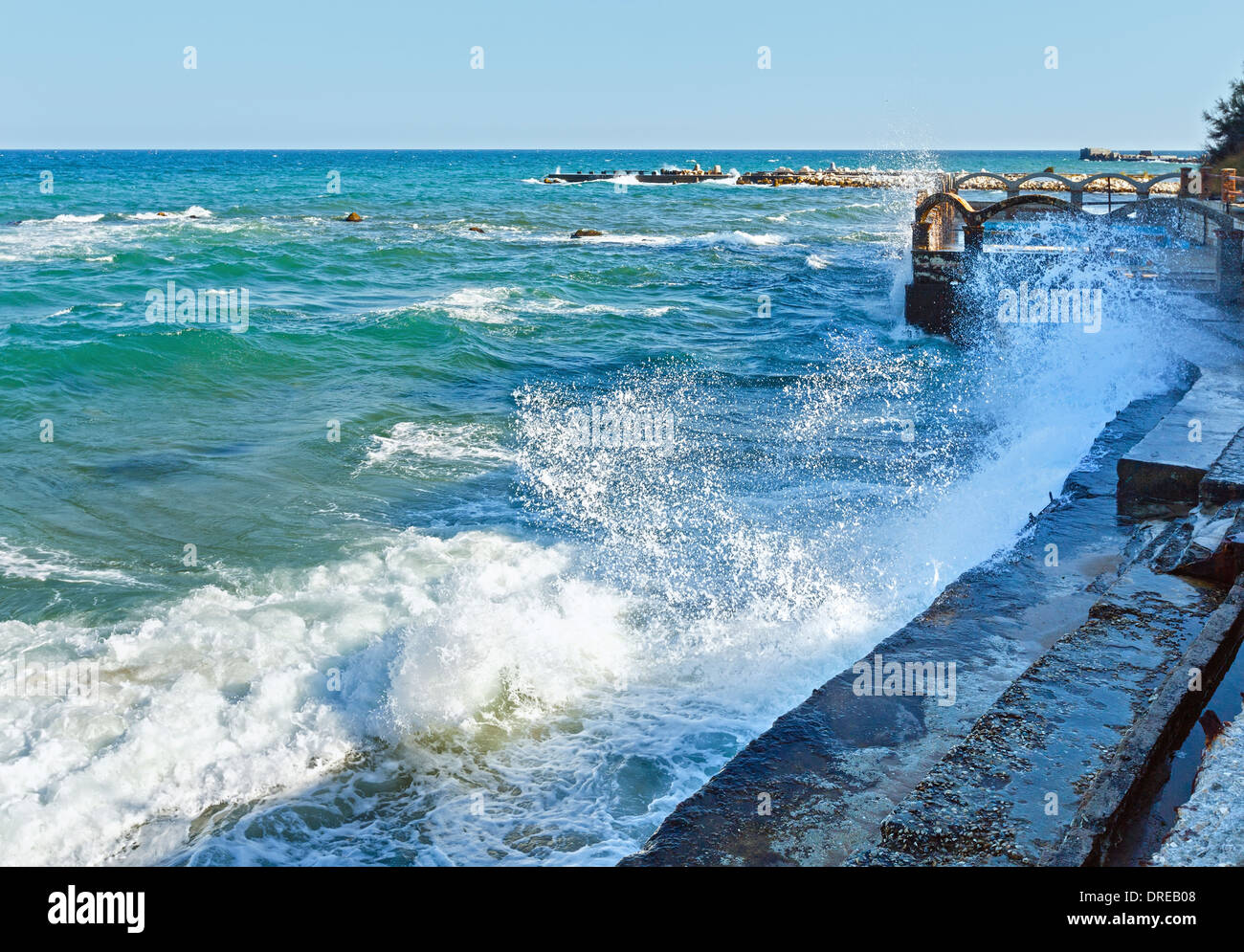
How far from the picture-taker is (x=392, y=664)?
20.5 feet

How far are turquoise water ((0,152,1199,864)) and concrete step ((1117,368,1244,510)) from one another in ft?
3.88

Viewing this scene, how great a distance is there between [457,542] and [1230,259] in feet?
44.7

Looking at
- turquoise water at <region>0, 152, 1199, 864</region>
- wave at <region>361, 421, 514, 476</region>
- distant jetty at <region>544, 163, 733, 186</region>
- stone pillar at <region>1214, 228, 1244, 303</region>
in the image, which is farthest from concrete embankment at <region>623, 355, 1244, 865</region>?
distant jetty at <region>544, 163, 733, 186</region>

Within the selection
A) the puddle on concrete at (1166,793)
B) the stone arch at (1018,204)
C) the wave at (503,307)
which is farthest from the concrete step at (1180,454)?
the wave at (503,307)

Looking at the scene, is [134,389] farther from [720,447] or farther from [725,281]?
[725,281]

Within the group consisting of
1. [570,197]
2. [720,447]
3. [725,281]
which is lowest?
[720,447]

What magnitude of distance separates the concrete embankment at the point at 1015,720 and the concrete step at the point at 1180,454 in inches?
1.5

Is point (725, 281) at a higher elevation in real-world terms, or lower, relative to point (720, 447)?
higher

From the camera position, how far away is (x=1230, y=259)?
15.6 metres

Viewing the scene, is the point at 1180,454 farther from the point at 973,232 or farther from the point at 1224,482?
the point at 973,232

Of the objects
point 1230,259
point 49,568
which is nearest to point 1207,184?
point 1230,259
